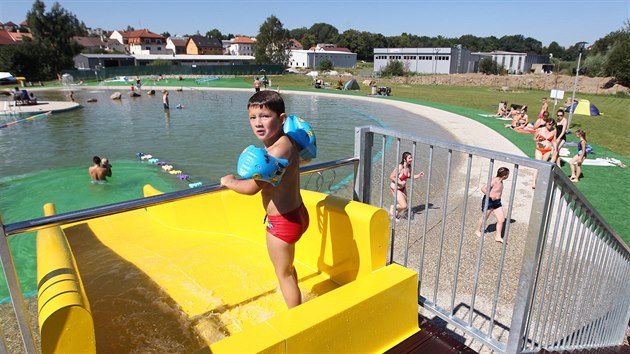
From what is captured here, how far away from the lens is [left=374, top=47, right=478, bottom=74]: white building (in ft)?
287

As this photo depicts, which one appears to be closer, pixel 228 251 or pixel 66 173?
pixel 228 251

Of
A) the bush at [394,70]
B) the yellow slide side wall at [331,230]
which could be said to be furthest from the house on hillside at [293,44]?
the yellow slide side wall at [331,230]

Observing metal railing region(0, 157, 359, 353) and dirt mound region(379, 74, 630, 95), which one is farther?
dirt mound region(379, 74, 630, 95)

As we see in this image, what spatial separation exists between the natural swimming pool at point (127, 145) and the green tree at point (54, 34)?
44.0m

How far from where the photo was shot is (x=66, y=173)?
46.4 ft

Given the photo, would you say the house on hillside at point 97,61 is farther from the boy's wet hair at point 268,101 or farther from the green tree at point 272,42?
the boy's wet hair at point 268,101

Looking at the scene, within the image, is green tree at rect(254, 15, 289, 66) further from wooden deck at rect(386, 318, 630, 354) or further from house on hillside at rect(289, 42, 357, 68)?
wooden deck at rect(386, 318, 630, 354)

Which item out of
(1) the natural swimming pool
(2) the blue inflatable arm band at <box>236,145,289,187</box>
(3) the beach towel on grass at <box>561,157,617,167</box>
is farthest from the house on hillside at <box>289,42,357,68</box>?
(2) the blue inflatable arm band at <box>236,145,289,187</box>

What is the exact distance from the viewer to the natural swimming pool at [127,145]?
11.8 meters

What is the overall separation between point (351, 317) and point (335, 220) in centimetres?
106

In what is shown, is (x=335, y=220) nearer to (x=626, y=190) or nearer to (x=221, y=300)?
(x=221, y=300)

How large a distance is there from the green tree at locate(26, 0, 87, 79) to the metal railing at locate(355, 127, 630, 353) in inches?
2986

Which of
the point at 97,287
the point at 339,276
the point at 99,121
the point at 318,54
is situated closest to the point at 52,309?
the point at 97,287

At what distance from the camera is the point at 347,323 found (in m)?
2.53
